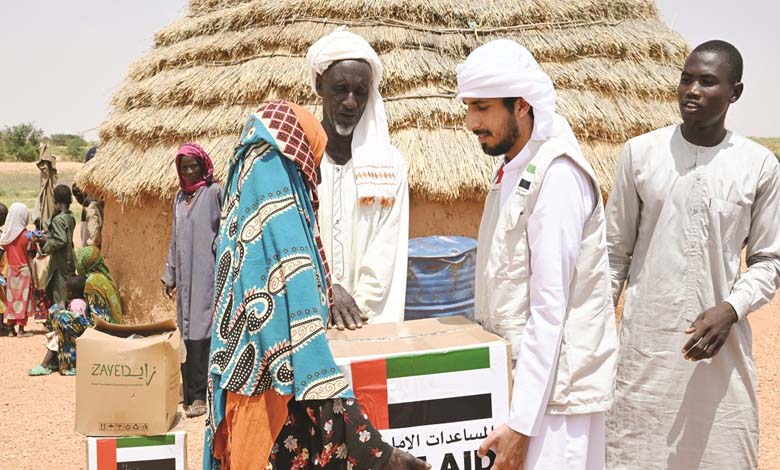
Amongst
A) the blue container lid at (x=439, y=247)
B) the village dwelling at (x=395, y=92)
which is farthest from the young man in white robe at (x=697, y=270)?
the village dwelling at (x=395, y=92)

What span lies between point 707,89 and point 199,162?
354 centimetres

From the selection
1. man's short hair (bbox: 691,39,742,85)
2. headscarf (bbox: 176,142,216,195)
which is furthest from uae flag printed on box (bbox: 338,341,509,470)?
headscarf (bbox: 176,142,216,195)

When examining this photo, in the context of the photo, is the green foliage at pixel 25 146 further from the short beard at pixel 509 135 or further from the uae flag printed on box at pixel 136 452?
the short beard at pixel 509 135

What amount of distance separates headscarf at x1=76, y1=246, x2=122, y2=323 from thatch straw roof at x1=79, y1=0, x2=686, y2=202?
65 cm

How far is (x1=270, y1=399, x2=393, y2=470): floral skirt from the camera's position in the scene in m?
2.03

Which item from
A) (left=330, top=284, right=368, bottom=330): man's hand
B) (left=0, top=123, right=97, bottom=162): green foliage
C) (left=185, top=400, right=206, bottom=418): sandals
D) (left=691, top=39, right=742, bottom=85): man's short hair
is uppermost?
(left=0, top=123, right=97, bottom=162): green foliage

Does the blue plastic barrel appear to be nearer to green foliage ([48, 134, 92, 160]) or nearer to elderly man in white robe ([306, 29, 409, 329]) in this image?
elderly man in white robe ([306, 29, 409, 329])

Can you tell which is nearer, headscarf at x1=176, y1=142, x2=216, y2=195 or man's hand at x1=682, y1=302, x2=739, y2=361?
man's hand at x1=682, y1=302, x2=739, y2=361

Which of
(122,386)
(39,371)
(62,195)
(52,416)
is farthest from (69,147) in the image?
(122,386)

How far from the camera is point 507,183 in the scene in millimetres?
2146

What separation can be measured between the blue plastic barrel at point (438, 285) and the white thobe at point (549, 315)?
181 centimetres

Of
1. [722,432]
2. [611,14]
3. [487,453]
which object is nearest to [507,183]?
[487,453]

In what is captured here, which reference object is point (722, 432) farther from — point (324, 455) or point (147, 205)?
point (147, 205)

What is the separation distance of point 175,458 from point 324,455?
0.99 m
